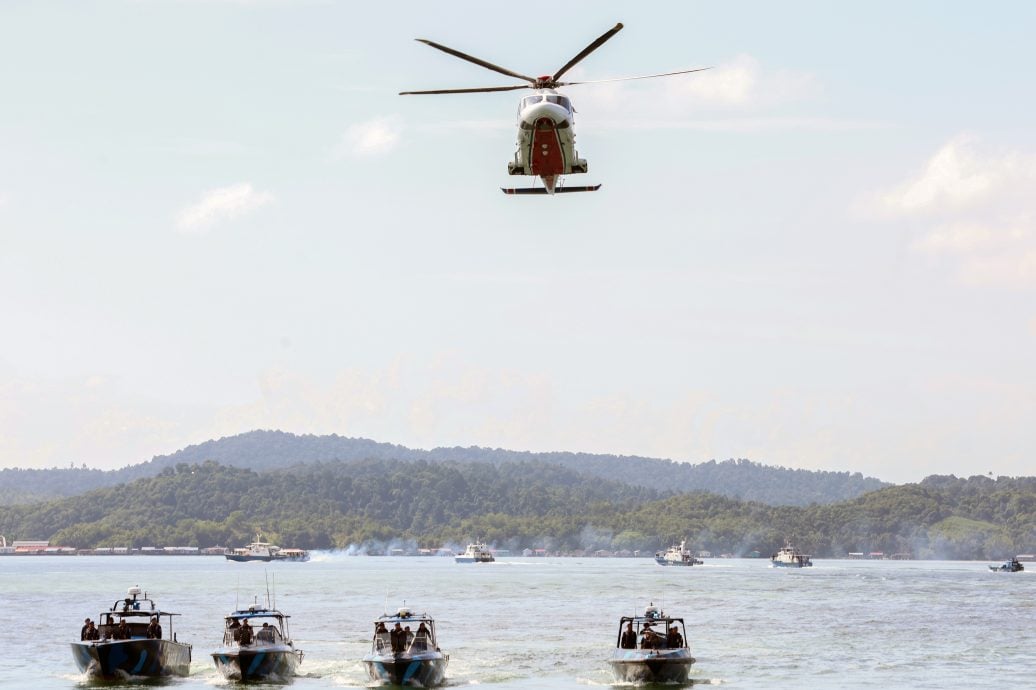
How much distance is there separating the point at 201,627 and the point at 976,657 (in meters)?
51.3

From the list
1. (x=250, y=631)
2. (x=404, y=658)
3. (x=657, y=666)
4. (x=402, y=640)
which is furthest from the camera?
(x=250, y=631)

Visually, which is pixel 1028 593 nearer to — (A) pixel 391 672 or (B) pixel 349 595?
(B) pixel 349 595

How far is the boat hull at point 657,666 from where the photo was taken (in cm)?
6531

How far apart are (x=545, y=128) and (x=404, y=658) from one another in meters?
26.3

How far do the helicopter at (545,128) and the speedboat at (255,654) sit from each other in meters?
27.0

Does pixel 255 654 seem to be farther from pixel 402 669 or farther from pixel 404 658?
pixel 404 658

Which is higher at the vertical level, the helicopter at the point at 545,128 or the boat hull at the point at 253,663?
the helicopter at the point at 545,128

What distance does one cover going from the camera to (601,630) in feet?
335

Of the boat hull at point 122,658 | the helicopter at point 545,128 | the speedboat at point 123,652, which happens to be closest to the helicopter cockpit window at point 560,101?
the helicopter at point 545,128

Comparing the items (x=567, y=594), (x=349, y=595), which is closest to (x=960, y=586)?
(x=567, y=594)

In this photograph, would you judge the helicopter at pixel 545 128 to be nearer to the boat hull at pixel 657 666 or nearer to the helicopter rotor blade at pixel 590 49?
the helicopter rotor blade at pixel 590 49

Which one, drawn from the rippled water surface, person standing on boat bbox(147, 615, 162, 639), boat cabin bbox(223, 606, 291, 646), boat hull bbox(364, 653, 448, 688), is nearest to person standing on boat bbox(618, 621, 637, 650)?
the rippled water surface

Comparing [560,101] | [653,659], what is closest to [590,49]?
[560,101]

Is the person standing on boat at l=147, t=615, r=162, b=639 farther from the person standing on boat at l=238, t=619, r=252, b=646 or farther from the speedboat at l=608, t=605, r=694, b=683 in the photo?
the speedboat at l=608, t=605, r=694, b=683
